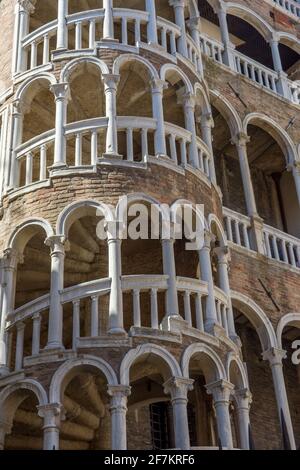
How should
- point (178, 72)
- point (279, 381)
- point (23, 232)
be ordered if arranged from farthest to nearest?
point (178, 72) < point (279, 381) < point (23, 232)

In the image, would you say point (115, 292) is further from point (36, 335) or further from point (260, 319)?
point (260, 319)

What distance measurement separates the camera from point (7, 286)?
11234 mm

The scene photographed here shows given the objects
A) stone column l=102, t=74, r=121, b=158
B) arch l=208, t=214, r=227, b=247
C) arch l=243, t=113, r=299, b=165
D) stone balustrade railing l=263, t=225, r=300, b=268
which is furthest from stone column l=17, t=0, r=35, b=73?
stone balustrade railing l=263, t=225, r=300, b=268

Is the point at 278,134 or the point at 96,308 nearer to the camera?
the point at 96,308

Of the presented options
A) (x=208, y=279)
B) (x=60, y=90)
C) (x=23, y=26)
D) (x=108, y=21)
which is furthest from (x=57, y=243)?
(x=23, y=26)

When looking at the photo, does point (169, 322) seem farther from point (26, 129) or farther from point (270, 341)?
point (26, 129)

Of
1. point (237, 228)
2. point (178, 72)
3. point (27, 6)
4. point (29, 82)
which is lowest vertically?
point (237, 228)

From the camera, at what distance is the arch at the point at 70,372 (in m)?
9.74

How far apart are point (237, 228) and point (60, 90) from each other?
4404 millimetres

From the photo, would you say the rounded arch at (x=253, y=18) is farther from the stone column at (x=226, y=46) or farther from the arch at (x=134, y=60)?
the arch at (x=134, y=60)

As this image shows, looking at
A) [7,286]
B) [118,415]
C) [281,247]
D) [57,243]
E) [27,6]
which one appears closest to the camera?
[118,415]

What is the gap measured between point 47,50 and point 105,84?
1.59 metres

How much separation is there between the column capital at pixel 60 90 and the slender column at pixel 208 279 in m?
3.44

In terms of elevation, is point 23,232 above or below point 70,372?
above
